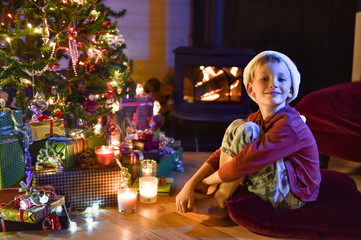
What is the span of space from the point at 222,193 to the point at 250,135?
1.07 ft

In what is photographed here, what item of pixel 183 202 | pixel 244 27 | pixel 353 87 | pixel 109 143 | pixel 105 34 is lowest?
pixel 183 202

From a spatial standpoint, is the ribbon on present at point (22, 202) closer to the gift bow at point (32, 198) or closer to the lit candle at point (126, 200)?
the gift bow at point (32, 198)

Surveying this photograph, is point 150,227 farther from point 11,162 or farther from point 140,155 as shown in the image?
point 11,162

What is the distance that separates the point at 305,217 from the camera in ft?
5.46

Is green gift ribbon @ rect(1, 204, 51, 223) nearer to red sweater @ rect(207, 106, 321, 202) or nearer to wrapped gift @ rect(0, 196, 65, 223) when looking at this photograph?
wrapped gift @ rect(0, 196, 65, 223)

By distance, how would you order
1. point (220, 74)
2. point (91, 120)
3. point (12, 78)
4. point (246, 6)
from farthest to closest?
point (246, 6) < point (220, 74) < point (91, 120) < point (12, 78)

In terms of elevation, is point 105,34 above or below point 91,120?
above

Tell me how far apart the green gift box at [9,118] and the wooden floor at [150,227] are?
560 mm

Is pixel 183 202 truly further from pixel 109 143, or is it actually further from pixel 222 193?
pixel 109 143

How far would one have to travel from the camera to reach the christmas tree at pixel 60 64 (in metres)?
2.27

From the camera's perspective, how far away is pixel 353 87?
2484 mm

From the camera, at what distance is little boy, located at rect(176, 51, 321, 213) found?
63.7 inches

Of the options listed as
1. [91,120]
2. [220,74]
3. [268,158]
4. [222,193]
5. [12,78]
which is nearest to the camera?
[268,158]

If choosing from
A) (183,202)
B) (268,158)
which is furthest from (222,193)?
(268,158)
